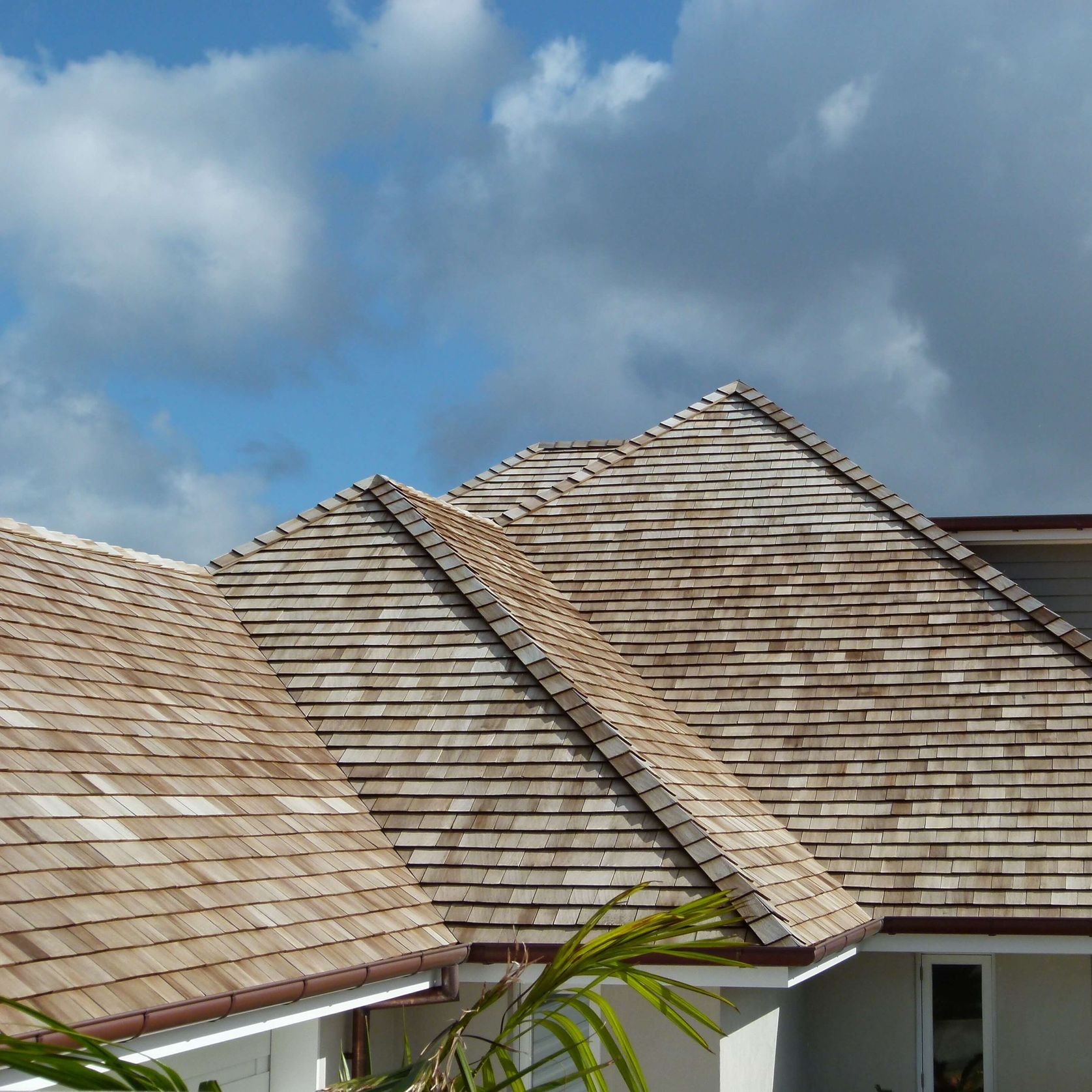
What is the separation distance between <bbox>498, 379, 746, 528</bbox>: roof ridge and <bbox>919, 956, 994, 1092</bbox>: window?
20.0 feet

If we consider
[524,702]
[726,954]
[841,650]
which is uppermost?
[841,650]

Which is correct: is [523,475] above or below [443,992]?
above

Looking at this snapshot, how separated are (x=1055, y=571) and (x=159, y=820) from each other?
10.0 m

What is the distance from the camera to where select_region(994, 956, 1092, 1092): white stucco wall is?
1096cm

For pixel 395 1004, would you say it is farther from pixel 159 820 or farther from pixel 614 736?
pixel 614 736

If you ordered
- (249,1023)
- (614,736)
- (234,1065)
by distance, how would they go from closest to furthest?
(249,1023) → (234,1065) → (614,736)

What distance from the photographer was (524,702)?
1041cm

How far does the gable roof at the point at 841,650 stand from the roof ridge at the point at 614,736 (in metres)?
0.50

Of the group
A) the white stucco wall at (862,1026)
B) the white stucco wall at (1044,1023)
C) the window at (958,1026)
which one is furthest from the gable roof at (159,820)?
the white stucco wall at (1044,1023)

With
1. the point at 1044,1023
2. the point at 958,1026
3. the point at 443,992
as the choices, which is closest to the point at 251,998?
the point at 443,992

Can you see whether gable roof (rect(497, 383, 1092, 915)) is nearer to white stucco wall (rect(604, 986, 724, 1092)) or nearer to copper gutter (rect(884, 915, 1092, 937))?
copper gutter (rect(884, 915, 1092, 937))

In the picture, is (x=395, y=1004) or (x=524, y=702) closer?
(x=395, y=1004)

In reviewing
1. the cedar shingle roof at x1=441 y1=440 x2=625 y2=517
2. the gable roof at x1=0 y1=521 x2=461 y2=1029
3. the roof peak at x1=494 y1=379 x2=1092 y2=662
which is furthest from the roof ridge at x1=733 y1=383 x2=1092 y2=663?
the gable roof at x1=0 y1=521 x2=461 y2=1029

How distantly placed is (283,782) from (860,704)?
5157 millimetres
